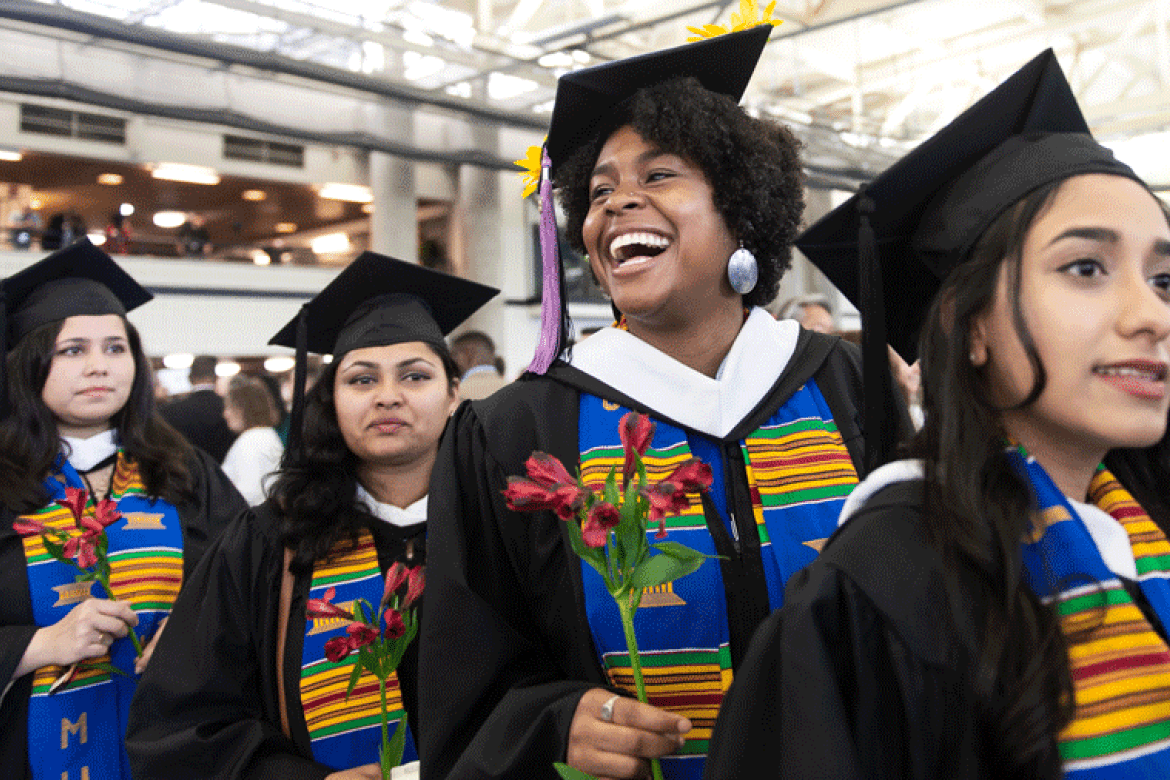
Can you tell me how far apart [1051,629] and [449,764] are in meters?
0.93

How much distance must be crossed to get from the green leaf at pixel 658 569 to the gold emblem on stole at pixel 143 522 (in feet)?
6.63

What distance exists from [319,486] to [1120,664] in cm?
165

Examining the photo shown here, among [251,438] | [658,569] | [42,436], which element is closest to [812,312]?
[251,438]

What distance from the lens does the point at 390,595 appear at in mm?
1646

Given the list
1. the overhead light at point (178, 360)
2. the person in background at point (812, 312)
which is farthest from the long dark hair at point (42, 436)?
the overhead light at point (178, 360)

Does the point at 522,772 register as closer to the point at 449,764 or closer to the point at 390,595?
the point at 449,764

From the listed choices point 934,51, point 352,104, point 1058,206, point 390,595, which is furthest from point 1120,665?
point 934,51

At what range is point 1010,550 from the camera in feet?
3.05

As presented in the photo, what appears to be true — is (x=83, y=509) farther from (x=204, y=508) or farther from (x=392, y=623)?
(x=392, y=623)

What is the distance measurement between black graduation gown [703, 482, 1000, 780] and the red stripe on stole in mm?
107

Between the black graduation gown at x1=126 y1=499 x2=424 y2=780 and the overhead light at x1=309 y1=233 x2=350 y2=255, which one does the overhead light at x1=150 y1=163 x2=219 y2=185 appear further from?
the black graduation gown at x1=126 y1=499 x2=424 y2=780

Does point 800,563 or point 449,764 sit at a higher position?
point 800,563

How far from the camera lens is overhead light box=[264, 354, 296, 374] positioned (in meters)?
14.9

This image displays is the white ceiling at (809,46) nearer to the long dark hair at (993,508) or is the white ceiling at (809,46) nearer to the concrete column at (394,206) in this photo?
the concrete column at (394,206)
